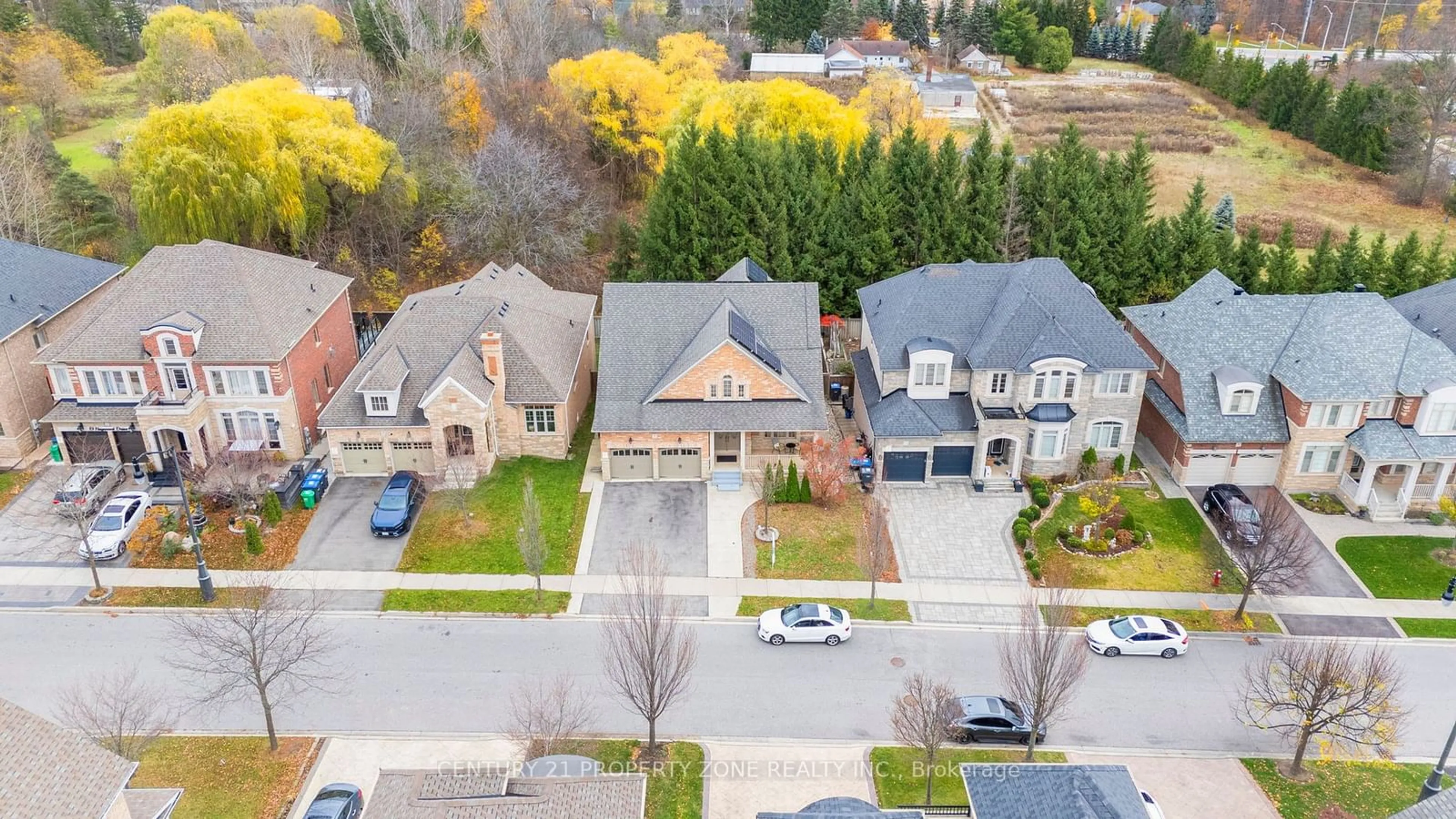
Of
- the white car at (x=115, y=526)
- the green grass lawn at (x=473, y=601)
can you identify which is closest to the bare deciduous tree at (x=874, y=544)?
the green grass lawn at (x=473, y=601)

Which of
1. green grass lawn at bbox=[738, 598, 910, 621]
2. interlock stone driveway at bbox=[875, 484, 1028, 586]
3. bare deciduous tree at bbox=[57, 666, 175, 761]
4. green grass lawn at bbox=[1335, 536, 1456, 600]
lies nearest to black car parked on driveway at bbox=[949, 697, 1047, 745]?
green grass lawn at bbox=[738, 598, 910, 621]

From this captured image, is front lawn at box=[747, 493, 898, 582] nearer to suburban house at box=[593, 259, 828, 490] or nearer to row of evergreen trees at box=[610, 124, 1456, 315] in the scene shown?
suburban house at box=[593, 259, 828, 490]

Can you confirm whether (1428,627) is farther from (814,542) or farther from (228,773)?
(228,773)

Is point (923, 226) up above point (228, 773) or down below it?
above

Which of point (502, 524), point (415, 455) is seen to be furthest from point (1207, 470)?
point (415, 455)

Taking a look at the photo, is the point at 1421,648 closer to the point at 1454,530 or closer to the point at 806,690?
the point at 1454,530
